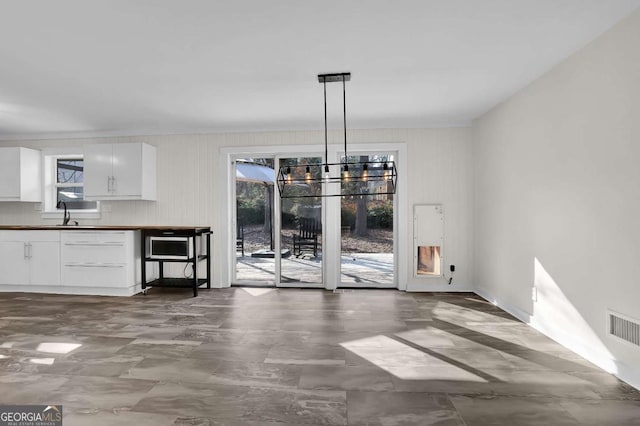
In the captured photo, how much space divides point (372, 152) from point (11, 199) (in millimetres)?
5600

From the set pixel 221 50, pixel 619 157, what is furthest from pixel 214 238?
pixel 619 157

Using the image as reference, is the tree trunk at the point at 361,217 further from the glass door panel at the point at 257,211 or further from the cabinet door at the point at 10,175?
the cabinet door at the point at 10,175

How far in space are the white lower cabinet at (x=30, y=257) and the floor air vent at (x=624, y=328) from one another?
622cm

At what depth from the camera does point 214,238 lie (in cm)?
527

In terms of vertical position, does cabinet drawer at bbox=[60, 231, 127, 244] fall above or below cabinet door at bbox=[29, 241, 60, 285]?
above

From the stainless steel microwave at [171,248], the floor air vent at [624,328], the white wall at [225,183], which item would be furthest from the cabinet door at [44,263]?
the floor air vent at [624,328]

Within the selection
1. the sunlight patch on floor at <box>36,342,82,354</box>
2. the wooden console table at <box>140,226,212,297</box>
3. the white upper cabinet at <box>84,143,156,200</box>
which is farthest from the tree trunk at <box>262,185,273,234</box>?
the sunlight patch on floor at <box>36,342,82,354</box>

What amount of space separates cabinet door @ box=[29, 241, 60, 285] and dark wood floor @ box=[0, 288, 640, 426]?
0.82m

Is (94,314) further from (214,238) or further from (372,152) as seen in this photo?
(372,152)

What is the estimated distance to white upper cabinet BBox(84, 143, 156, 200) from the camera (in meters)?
5.02

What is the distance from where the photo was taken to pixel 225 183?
524 cm

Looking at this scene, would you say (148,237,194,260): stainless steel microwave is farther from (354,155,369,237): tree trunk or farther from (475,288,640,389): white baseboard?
(475,288,640,389): white baseboard

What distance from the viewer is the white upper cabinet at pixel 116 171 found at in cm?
502

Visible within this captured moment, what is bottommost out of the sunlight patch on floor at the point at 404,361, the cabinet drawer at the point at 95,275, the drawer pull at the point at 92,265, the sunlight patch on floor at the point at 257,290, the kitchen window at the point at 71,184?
the sunlight patch on floor at the point at 404,361
